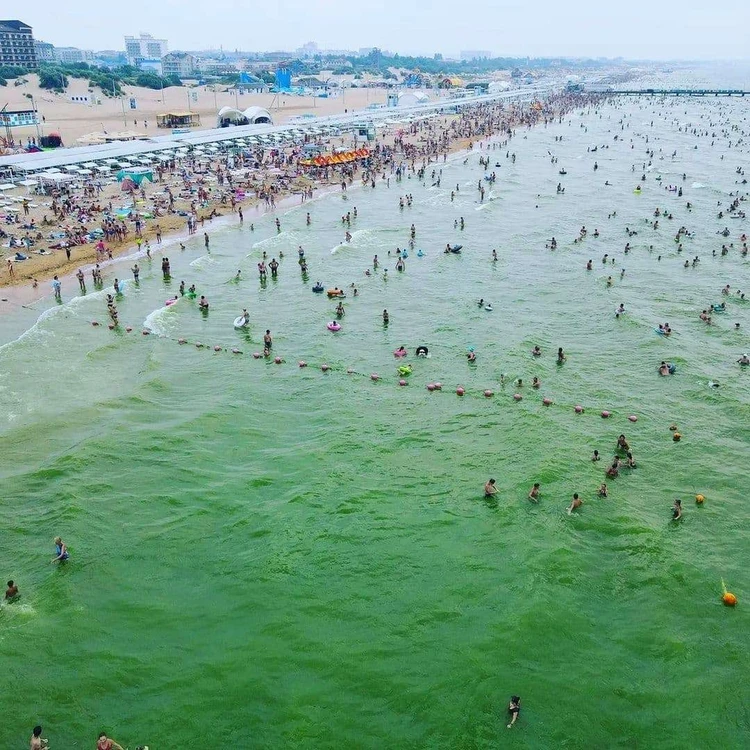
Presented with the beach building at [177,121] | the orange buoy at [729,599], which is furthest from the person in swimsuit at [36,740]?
the beach building at [177,121]

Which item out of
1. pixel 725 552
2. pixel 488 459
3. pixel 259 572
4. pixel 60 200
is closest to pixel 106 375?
pixel 259 572

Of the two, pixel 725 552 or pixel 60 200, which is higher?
pixel 60 200

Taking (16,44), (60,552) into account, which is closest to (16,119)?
(60,552)

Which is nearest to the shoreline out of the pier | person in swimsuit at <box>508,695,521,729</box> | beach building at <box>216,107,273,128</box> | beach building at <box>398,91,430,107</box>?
beach building at <box>216,107,273,128</box>

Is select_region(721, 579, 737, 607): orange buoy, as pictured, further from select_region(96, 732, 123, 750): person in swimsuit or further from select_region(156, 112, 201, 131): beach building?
select_region(156, 112, 201, 131): beach building

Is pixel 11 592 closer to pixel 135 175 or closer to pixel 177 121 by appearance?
pixel 135 175

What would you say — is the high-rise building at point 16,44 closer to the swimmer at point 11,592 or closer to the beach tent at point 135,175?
the beach tent at point 135,175

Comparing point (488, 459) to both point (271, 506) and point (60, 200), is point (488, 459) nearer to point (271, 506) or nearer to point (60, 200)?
point (271, 506)
